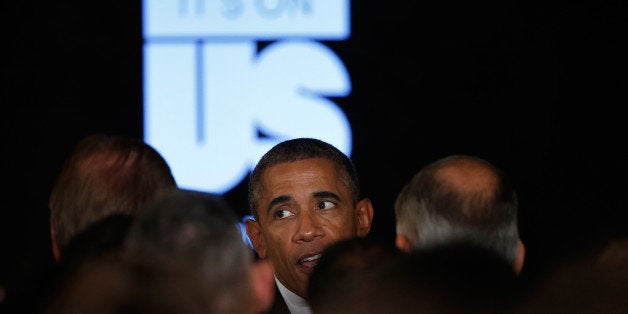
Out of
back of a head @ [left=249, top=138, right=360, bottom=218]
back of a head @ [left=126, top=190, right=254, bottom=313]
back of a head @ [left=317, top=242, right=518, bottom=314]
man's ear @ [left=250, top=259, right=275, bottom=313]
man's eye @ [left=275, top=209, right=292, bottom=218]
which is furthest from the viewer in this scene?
back of a head @ [left=249, top=138, right=360, bottom=218]

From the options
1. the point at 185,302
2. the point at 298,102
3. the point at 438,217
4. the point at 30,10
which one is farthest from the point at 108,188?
the point at 30,10

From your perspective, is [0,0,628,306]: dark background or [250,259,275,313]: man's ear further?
[0,0,628,306]: dark background

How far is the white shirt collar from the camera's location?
3414 mm

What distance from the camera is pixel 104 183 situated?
2561mm

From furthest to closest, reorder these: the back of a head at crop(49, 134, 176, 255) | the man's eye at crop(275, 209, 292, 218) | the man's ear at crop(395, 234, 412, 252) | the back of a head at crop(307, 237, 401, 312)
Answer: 1. the man's eye at crop(275, 209, 292, 218)
2. the man's ear at crop(395, 234, 412, 252)
3. the back of a head at crop(49, 134, 176, 255)
4. the back of a head at crop(307, 237, 401, 312)

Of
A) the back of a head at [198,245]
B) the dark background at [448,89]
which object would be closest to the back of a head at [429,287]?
the back of a head at [198,245]

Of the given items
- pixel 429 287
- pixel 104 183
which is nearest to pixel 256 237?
pixel 104 183

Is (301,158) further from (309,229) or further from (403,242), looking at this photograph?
(403,242)

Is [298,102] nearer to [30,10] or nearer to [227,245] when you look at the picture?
[30,10]

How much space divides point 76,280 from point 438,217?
1247mm

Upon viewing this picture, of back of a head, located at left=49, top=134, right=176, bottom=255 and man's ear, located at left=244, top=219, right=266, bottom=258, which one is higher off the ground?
back of a head, located at left=49, top=134, right=176, bottom=255

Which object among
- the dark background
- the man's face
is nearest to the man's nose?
the man's face

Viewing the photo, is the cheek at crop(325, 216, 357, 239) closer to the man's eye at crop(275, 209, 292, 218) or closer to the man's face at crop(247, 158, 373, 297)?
the man's face at crop(247, 158, 373, 297)

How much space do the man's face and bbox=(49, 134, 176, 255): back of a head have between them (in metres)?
0.86
